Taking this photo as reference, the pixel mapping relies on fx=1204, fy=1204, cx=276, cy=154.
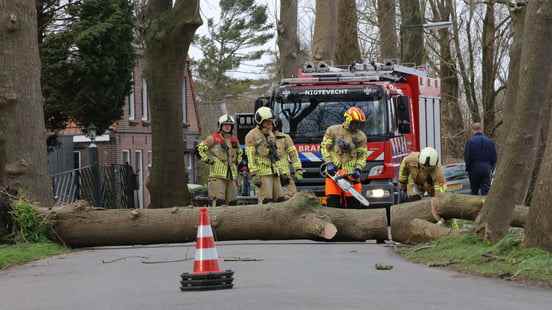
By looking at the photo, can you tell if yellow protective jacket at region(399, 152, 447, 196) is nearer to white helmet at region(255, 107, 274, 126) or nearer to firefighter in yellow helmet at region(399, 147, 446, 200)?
firefighter in yellow helmet at region(399, 147, 446, 200)

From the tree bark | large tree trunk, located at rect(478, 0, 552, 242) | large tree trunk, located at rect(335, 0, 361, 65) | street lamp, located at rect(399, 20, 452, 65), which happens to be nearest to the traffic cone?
the tree bark

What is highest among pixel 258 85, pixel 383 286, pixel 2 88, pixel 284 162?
pixel 258 85

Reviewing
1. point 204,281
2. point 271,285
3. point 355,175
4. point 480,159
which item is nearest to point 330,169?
point 355,175

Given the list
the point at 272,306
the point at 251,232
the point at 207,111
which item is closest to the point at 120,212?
the point at 251,232

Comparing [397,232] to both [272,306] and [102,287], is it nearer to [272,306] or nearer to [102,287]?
[102,287]

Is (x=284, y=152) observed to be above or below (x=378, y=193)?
above

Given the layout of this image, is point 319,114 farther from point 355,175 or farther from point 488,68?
point 488,68

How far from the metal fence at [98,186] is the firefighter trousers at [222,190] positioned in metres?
6.62

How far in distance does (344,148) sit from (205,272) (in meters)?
7.22

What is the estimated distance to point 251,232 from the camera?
1508 cm

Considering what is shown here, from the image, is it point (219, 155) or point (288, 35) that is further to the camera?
point (288, 35)

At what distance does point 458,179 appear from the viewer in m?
29.3

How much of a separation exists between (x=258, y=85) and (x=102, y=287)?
77713mm

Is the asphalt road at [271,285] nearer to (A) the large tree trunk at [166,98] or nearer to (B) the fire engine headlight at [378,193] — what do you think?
(B) the fire engine headlight at [378,193]
